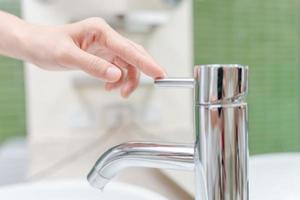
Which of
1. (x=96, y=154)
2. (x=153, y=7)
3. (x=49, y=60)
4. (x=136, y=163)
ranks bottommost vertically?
(x=96, y=154)

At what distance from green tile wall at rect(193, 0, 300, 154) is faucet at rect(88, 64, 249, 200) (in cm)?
50

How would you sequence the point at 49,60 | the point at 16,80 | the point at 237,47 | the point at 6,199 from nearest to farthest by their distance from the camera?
the point at 49,60
the point at 6,199
the point at 237,47
the point at 16,80

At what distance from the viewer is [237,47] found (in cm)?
106

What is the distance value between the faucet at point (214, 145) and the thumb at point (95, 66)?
74mm

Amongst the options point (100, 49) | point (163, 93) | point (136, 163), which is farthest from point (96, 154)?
point (136, 163)

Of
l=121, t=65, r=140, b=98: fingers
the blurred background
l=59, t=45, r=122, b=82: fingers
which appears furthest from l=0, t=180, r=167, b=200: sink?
l=59, t=45, r=122, b=82: fingers

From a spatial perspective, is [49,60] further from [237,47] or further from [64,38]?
[237,47]

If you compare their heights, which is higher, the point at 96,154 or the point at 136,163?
the point at 136,163

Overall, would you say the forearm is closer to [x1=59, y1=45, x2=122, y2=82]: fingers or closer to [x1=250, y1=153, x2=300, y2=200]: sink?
[x1=59, y1=45, x2=122, y2=82]: fingers

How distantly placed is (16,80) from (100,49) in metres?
0.87

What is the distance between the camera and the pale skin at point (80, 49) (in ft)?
1.42

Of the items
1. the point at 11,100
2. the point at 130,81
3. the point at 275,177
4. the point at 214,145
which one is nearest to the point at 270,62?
the point at 275,177

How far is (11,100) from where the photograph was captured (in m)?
1.30

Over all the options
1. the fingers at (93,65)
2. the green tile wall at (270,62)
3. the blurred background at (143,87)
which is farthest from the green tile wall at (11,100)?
the fingers at (93,65)
